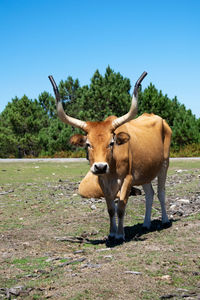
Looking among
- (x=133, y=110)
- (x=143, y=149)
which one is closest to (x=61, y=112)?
(x=133, y=110)

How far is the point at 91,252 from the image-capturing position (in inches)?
269

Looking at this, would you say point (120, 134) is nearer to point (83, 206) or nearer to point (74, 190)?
point (83, 206)

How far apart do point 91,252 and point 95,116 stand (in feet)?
126

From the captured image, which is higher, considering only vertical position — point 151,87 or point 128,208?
point 151,87

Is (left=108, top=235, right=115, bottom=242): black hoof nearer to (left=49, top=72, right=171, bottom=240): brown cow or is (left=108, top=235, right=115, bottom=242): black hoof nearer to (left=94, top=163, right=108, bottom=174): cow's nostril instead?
(left=49, top=72, right=171, bottom=240): brown cow

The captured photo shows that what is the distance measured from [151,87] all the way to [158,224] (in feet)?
113

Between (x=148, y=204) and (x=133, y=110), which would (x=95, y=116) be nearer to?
(x=148, y=204)

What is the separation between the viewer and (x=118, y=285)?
4801 millimetres

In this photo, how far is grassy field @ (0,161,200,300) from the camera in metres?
4.80

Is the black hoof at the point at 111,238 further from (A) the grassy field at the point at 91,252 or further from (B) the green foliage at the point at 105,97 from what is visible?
(B) the green foliage at the point at 105,97

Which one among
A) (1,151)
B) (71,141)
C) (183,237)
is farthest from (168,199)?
(1,151)

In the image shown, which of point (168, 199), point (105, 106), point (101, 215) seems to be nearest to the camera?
point (101, 215)

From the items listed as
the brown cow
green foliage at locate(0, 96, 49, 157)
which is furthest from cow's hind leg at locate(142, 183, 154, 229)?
green foliage at locate(0, 96, 49, 157)

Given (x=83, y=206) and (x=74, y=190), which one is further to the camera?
(x=74, y=190)
